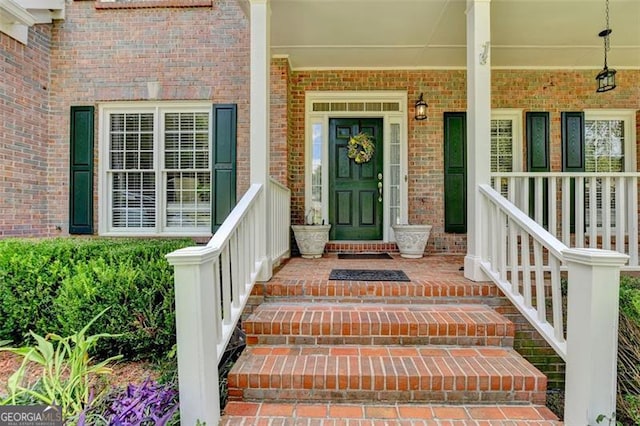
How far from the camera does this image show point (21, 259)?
9.02 feet

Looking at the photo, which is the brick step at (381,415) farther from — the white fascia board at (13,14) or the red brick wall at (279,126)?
the white fascia board at (13,14)

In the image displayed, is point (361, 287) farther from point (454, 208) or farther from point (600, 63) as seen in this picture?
point (600, 63)

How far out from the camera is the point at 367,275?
10.9 ft

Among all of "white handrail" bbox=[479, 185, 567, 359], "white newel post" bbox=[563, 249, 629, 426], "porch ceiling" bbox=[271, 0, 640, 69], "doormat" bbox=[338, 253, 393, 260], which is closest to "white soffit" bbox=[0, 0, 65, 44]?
"porch ceiling" bbox=[271, 0, 640, 69]

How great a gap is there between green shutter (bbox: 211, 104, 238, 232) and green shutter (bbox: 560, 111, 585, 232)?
15.7 feet

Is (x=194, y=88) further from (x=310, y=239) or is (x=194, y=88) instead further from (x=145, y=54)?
(x=310, y=239)

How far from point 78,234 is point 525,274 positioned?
5.43 meters

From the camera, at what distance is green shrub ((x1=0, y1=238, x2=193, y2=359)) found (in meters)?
2.42

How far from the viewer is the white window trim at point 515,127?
5223mm

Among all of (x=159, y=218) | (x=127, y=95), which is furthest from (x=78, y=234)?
(x=127, y=95)

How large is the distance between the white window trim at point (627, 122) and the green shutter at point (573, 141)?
238 mm

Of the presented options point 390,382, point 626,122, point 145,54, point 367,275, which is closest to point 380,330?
point 390,382

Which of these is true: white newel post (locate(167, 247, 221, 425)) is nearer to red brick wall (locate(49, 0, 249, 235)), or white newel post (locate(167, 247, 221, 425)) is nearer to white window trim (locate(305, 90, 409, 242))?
red brick wall (locate(49, 0, 249, 235))
